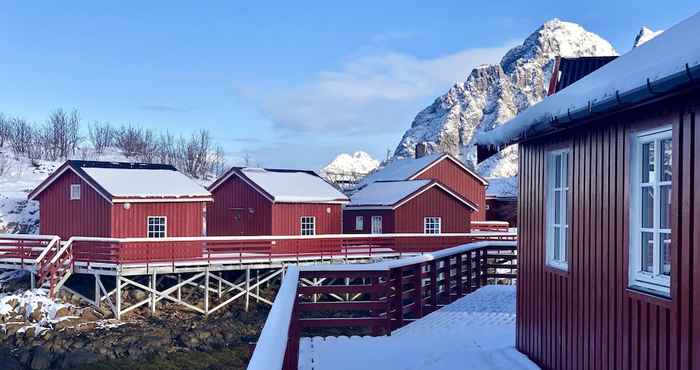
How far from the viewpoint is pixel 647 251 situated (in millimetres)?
4375

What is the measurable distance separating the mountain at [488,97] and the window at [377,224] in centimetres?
7986

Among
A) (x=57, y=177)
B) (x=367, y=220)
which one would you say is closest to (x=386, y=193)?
(x=367, y=220)

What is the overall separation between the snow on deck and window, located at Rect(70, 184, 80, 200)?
14.9 metres

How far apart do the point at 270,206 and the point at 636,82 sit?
19825 millimetres

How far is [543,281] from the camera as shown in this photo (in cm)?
646

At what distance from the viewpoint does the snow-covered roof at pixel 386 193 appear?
25594 mm

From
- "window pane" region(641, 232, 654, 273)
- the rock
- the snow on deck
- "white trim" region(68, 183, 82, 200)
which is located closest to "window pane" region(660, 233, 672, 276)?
"window pane" region(641, 232, 654, 273)

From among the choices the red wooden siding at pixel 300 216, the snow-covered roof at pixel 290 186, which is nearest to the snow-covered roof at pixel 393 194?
the snow-covered roof at pixel 290 186

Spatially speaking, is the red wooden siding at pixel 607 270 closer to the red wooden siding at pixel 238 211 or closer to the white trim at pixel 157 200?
the white trim at pixel 157 200

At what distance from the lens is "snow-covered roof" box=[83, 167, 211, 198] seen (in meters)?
20.1

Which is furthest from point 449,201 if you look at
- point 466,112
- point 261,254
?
point 466,112

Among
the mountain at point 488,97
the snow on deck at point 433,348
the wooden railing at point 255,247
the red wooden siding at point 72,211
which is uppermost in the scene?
the mountain at point 488,97

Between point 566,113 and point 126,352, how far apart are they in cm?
1343

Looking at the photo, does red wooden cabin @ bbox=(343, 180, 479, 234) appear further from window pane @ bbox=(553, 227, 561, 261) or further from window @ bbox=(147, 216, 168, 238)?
window pane @ bbox=(553, 227, 561, 261)
